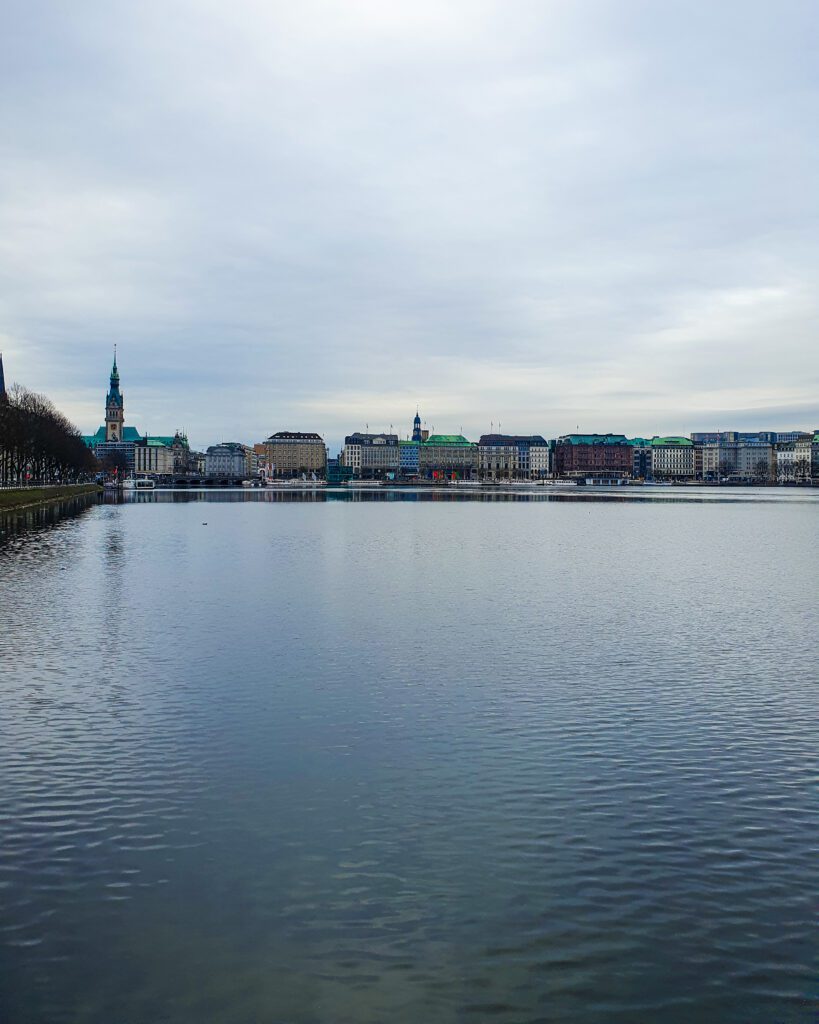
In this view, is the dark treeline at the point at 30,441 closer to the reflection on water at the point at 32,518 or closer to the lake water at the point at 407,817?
the reflection on water at the point at 32,518

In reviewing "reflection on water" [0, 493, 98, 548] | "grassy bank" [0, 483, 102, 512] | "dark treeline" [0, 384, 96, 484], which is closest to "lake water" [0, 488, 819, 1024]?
"reflection on water" [0, 493, 98, 548]

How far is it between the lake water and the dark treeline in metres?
72.8

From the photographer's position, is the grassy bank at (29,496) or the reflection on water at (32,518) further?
the grassy bank at (29,496)

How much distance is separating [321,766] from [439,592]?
2295 cm

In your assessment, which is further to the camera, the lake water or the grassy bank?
the grassy bank

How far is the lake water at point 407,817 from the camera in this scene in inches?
386

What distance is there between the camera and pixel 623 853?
12859 mm

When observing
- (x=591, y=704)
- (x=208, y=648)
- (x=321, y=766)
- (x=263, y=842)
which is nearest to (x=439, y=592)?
(x=208, y=648)

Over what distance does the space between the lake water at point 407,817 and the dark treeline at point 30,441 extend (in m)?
72.8

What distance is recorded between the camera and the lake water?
9.80m

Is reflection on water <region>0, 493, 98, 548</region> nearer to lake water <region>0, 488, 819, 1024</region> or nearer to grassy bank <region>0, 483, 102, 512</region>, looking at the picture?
grassy bank <region>0, 483, 102, 512</region>

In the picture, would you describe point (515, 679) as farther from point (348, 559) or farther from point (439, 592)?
point (348, 559)

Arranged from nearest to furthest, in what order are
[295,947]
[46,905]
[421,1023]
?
[421,1023]
[295,947]
[46,905]

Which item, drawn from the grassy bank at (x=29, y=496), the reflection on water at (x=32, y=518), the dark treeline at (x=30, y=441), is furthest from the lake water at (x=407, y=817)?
the dark treeline at (x=30, y=441)
